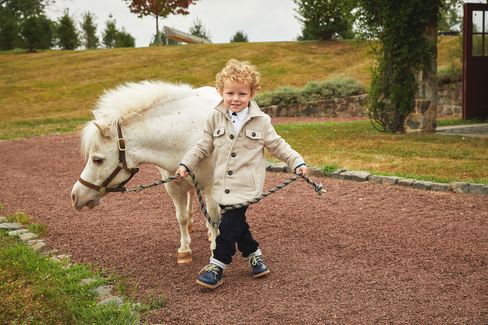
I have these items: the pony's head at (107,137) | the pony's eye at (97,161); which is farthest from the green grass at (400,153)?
the pony's eye at (97,161)

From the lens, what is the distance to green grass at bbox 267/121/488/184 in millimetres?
6309

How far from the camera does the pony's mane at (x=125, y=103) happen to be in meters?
3.03

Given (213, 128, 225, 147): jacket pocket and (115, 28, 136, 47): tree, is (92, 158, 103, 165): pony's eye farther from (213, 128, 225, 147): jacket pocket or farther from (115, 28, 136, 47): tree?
(115, 28, 136, 47): tree

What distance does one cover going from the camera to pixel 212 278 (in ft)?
9.89

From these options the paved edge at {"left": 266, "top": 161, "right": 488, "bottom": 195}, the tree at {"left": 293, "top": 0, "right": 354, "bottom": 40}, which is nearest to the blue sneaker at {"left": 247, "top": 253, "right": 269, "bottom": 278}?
the paved edge at {"left": 266, "top": 161, "right": 488, "bottom": 195}

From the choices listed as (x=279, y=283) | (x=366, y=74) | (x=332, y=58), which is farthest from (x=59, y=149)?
(x=332, y=58)

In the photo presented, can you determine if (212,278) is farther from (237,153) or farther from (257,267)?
(237,153)

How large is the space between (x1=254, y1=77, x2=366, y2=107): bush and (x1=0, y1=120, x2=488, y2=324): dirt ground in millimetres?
10705

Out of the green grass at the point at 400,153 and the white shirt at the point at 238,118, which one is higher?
the white shirt at the point at 238,118

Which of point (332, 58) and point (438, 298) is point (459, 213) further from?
point (332, 58)

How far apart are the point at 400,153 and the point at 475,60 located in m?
7.05

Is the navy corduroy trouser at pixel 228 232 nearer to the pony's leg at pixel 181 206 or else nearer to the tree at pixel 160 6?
the pony's leg at pixel 181 206

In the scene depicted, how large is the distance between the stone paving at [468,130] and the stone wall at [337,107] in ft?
16.1

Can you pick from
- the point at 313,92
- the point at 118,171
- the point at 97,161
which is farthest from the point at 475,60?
the point at 97,161
